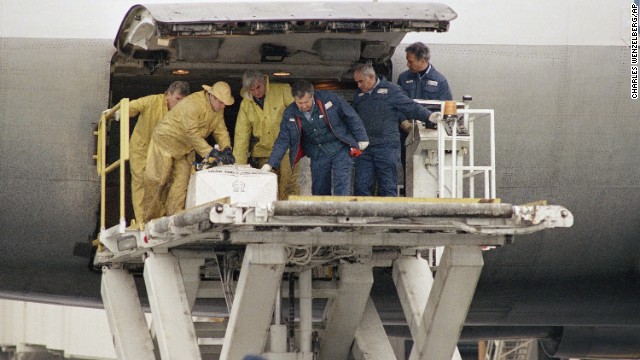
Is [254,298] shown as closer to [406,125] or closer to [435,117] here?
[435,117]

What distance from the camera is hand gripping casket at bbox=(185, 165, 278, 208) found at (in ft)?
40.0

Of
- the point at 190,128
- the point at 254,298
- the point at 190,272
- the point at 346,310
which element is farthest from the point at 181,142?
the point at 254,298

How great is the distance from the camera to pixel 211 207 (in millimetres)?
10570

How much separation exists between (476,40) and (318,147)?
9.33 ft

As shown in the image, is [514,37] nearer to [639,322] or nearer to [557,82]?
[557,82]

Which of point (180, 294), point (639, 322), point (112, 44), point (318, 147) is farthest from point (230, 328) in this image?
point (639, 322)

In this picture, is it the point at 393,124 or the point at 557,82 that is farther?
the point at 557,82

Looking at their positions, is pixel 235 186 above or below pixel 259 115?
below

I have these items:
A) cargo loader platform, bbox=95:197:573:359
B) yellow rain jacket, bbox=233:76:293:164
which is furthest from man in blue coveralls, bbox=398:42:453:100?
cargo loader platform, bbox=95:197:573:359

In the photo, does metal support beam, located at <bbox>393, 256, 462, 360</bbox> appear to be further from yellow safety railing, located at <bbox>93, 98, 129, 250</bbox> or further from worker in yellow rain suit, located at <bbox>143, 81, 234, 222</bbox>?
yellow safety railing, located at <bbox>93, 98, 129, 250</bbox>

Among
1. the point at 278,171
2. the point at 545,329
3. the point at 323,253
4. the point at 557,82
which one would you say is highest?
the point at 557,82

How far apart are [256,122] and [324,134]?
1.24 metres

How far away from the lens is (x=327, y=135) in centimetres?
1296

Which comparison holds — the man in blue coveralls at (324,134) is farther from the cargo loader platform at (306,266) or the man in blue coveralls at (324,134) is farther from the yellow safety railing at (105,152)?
the yellow safety railing at (105,152)
